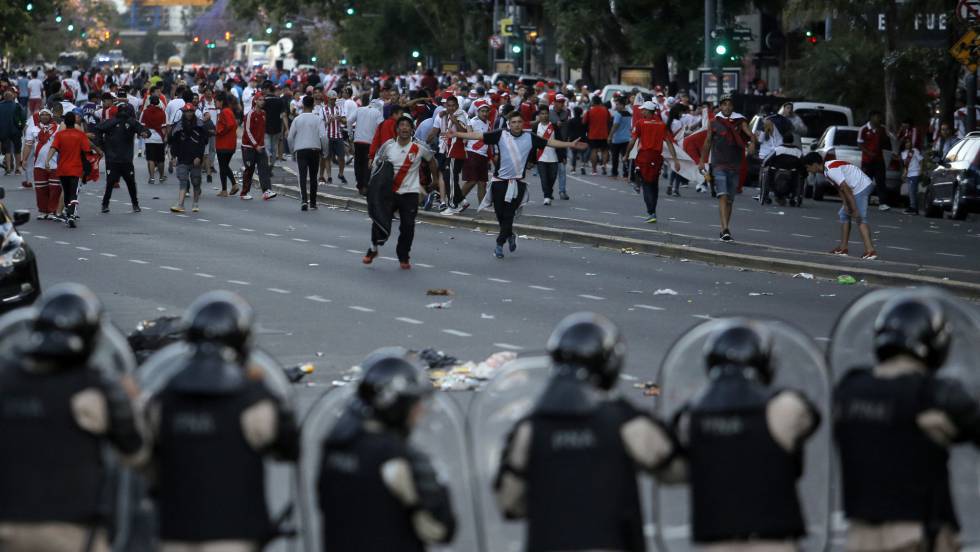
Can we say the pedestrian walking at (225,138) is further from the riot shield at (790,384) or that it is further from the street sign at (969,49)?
the riot shield at (790,384)

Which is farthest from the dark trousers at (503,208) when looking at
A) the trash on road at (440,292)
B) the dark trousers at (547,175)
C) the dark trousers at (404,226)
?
the dark trousers at (547,175)

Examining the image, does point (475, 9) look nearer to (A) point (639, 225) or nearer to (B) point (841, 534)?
(A) point (639, 225)

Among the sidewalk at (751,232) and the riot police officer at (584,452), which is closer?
the riot police officer at (584,452)

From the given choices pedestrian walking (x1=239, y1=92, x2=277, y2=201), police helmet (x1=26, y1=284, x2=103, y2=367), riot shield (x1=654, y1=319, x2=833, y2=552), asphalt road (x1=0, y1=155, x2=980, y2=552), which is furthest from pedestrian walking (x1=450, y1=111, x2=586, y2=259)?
police helmet (x1=26, y1=284, x2=103, y2=367)

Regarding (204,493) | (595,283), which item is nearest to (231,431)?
(204,493)

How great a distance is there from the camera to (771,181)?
96.0 feet

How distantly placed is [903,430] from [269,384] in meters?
1.96

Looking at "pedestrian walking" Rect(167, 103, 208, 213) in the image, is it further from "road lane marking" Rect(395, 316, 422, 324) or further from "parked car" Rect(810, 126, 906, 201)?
"road lane marking" Rect(395, 316, 422, 324)

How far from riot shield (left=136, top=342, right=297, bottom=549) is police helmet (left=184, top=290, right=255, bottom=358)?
0.35 ft

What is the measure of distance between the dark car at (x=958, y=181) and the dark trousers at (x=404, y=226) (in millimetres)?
10823

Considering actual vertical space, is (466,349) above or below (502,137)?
below

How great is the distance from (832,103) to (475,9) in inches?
1537

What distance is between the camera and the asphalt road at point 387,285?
14133 mm

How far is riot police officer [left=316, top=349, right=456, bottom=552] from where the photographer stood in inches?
199
